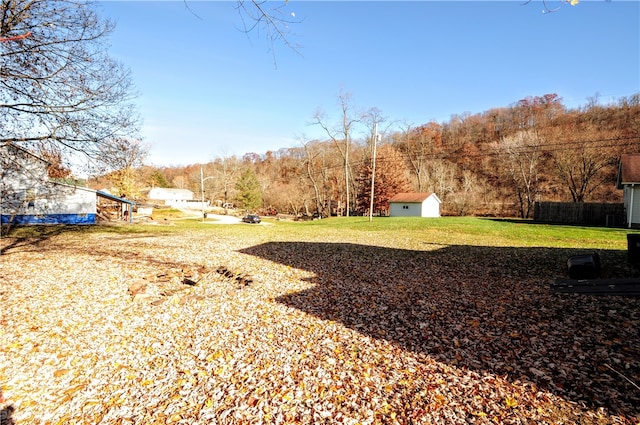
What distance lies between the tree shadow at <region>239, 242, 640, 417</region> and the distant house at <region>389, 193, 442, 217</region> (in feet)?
82.0

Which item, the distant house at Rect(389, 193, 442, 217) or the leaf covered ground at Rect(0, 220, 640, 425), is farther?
the distant house at Rect(389, 193, 442, 217)

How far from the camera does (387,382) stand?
392cm

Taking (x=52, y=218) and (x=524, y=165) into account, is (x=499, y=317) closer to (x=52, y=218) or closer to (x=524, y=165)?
(x=52, y=218)

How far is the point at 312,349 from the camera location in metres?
4.82

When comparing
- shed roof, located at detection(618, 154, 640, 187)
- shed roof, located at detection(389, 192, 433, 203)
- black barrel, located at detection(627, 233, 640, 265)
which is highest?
shed roof, located at detection(618, 154, 640, 187)

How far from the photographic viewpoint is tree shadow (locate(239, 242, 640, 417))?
12.7 ft

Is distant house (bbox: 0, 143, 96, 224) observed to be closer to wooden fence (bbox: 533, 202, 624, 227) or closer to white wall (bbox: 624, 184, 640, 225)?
white wall (bbox: 624, 184, 640, 225)

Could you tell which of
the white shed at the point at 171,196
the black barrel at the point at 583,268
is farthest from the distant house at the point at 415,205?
the white shed at the point at 171,196

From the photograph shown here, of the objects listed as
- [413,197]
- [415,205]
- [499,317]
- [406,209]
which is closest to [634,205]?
[415,205]

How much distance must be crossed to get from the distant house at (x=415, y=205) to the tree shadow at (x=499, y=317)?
82.0 ft

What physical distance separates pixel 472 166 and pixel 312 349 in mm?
58194

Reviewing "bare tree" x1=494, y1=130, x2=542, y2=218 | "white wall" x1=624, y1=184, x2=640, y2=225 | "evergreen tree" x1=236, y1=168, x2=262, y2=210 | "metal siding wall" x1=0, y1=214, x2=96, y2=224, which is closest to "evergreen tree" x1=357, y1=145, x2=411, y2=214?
"bare tree" x1=494, y1=130, x2=542, y2=218

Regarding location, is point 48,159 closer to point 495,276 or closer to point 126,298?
point 126,298

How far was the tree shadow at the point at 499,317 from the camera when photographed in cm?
386
